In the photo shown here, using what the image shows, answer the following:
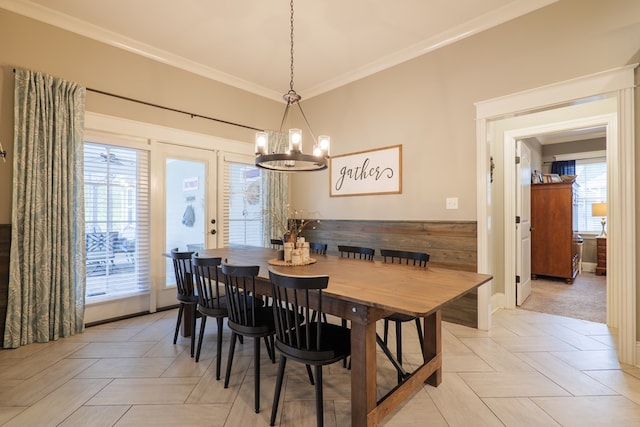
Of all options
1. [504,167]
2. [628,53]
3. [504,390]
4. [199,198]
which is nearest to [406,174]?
[504,167]

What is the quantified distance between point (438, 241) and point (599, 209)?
447 cm

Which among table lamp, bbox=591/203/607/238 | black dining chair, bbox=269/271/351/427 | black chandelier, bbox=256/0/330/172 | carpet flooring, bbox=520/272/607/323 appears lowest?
carpet flooring, bbox=520/272/607/323

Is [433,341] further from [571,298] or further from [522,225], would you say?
[571,298]

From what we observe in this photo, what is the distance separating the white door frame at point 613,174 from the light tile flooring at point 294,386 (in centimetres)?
35

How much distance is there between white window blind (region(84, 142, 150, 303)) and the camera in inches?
123

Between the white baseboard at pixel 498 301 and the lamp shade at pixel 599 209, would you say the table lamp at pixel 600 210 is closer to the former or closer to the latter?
the lamp shade at pixel 599 209

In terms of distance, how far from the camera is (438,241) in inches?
130

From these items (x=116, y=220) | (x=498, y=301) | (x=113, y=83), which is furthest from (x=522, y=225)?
(x=113, y=83)

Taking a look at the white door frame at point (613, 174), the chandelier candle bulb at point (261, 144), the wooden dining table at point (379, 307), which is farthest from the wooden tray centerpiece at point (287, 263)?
the white door frame at point (613, 174)

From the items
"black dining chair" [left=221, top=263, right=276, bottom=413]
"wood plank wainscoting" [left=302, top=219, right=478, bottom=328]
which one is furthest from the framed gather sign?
"black dining chair" [left=221, top=263, right=276, bottom=413]

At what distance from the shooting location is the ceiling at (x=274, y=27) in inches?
108

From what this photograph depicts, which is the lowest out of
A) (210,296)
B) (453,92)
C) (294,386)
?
(294,386)

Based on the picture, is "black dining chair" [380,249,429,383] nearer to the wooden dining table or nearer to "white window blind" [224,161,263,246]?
the wooden dining table

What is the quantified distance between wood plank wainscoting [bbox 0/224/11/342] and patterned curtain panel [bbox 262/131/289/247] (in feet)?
8.80
